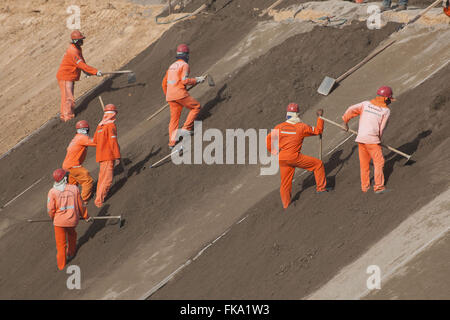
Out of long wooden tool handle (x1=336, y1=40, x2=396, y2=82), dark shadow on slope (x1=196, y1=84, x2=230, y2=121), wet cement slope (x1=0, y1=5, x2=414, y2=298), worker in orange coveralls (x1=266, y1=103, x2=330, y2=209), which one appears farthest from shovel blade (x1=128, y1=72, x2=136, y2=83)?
worker in orange coveralls (x1=266, y1=103, x2=330, y2=209)

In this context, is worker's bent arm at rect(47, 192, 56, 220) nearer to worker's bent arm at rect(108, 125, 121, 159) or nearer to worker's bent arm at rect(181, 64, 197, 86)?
worker's bent arm at rect(108, 125, 121, 159)

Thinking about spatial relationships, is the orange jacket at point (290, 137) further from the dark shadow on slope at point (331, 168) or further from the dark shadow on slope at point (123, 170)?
the dark shadow on slope at point (123, 170)

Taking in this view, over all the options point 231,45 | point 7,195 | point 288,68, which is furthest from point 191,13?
point 7,195

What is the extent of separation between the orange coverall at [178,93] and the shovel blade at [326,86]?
9.53 ft

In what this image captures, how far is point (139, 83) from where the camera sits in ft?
60.6

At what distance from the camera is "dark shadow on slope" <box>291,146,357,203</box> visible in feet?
39.3

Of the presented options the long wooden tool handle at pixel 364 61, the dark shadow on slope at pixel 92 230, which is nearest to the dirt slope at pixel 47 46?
the dark shadow on slope at pixel 92 230

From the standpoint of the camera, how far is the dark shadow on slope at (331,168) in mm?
11964

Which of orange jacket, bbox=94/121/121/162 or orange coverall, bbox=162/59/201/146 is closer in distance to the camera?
orange jacket, bbox=94/121/121/162

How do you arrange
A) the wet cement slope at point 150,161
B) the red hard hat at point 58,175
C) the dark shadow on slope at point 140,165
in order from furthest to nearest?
the dark shadow on slope at point 140,165 → the wet cement slope at point 150,161 → the red hard hat at point 58,175

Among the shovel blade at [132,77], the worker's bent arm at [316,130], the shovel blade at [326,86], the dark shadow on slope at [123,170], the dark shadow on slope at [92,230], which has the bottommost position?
the dark shadow on slope at [92,230]

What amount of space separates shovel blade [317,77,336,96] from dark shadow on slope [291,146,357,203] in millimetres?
2566

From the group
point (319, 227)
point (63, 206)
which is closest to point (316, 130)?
point (319, 227)

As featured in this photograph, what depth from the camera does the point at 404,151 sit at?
11.9m
